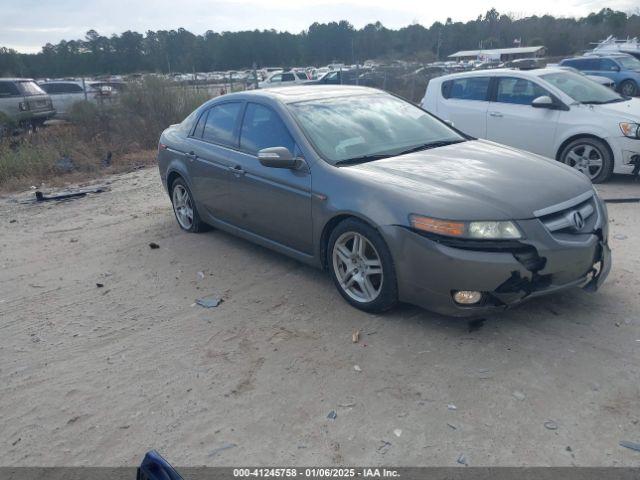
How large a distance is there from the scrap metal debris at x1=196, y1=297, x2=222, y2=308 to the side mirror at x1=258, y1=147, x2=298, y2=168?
1200mm

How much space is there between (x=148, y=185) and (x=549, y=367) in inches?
318

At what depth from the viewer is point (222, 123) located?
18.6 feet

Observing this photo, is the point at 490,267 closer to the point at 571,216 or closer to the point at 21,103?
the point at 571,216

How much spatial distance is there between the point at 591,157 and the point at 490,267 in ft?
17.6

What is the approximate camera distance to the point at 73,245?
649 cm

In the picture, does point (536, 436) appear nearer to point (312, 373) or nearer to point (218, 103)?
point (312, 373)

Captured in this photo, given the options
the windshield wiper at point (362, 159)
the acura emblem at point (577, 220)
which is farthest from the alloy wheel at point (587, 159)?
the windshield wiper at point (362, 159)

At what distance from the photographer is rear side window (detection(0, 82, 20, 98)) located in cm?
1703

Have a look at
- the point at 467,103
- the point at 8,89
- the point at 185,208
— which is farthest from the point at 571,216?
the point at 8,89

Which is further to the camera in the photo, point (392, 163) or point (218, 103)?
point (218, 103)

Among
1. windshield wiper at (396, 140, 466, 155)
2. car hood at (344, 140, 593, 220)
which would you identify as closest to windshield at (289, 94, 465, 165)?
Result: windshield wiper at (396, 140, 466, 155)

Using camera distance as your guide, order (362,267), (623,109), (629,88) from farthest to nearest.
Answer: (629,88), (623,109), (362,267)

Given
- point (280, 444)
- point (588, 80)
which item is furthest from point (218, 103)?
point (588, 80)

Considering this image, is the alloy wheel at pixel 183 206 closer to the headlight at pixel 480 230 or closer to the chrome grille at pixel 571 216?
the headlight at pixel 480 230
